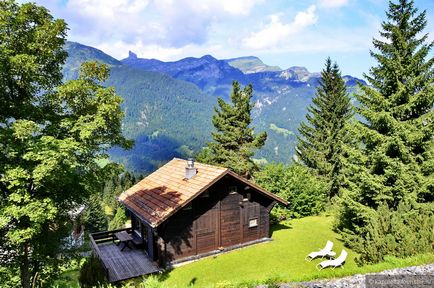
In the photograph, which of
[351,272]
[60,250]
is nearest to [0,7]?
[60,250]

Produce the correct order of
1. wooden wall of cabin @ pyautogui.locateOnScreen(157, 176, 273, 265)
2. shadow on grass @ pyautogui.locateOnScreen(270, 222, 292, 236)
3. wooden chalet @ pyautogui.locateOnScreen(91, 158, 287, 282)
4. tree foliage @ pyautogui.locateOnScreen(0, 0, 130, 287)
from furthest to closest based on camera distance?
shadow on grass @ pyautogui.locateOnScreen(270, 222, 292, 236) → wooden wall of cabin @ pyautogui.locateOnScreen(157, 176, 273, 265) → wooden chalet @ pyautogui.locateOnScreen(91, 158, 287, 282) → tree foliage @ pyautogui.locateOnScreen(0, 0, 130, 287)

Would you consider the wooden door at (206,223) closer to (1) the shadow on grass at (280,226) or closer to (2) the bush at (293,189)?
(1) the shadow on grass at (280,226)

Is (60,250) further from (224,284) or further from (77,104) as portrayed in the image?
(224,284)

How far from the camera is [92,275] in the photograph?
17844 millimetres

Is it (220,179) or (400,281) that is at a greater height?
(220,179)

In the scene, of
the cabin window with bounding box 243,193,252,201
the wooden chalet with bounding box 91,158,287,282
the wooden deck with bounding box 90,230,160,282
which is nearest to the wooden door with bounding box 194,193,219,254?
the wooden chalet with bounding box 91,158,287,282

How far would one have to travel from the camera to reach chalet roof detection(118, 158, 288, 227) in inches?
763

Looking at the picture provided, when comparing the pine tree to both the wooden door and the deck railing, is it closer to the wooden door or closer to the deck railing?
the wooden door

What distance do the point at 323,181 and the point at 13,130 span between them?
32.5 meters

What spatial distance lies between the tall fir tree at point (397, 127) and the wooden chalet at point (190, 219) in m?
6.30

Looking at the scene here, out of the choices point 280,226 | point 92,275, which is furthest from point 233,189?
point 92,275

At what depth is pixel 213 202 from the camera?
21.1m

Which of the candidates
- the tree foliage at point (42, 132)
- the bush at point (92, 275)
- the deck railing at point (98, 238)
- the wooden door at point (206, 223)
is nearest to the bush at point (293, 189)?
the wooden door at point (206, 223)

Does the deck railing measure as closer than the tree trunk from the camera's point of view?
No
